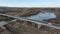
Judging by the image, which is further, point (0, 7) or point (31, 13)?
point (0, 7)

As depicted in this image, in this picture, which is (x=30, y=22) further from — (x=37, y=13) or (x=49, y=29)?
(x=37, y=13)

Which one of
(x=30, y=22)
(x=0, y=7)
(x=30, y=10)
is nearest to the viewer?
(x=30, y=22)

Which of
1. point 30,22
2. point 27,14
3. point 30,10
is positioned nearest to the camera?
point 30,22

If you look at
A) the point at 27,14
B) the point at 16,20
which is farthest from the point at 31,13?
the point at 16,20

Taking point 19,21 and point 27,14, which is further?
point 27,14

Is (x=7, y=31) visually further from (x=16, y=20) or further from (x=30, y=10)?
(x=30, y=10)

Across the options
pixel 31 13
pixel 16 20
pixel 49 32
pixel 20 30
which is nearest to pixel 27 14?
pixel 31 13

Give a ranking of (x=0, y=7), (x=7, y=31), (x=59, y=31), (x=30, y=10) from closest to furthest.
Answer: (x=59, y=31) < (x=7, y=31) < (x=30, y=10) < (x=0, y=7)

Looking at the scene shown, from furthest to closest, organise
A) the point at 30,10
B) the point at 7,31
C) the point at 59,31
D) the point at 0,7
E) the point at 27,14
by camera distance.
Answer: the point at 0,7 < the point at 30,10 < the point at 27,14 < the point at 7,31 < the point at 59,31
